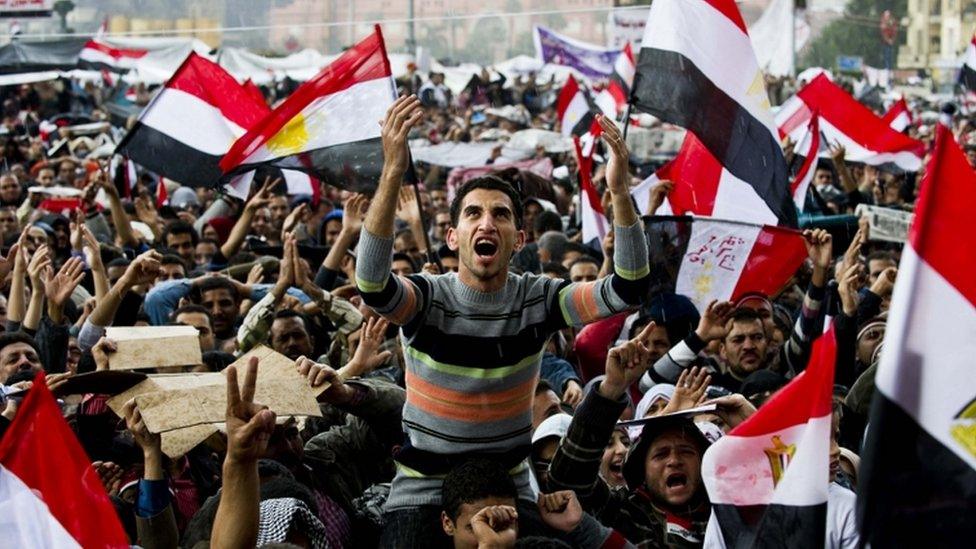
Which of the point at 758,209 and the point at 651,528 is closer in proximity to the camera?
the point at 651,528

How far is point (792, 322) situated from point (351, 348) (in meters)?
2.65

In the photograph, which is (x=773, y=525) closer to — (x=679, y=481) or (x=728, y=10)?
(x=679, y=481)

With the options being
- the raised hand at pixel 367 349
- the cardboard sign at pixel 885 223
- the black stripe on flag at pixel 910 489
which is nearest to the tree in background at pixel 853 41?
the cardboard sign at pixel 885 223

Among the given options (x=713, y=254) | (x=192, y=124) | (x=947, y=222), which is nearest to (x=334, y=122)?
(x=713, y=254)

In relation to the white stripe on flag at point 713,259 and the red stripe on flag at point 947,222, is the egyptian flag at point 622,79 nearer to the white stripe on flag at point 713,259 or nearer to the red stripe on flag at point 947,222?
the white stripe on flag at point 713,259

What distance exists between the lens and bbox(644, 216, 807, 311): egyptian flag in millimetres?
7844

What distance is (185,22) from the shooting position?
35.2 metres

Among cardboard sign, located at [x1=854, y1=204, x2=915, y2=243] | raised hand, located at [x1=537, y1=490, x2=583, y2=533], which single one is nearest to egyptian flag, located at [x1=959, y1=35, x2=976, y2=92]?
cardboard sign, located at [x1=854, y1=204, x2=915, y2=243]

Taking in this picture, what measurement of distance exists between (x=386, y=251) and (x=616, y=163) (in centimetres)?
74

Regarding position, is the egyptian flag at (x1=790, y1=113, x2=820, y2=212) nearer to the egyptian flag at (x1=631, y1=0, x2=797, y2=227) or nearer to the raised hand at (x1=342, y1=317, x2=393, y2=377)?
the egyptian flag at (x1=631, y1=0, x2=797, y2=227)

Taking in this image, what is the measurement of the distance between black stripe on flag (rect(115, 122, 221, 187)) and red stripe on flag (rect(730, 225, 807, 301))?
3.98m

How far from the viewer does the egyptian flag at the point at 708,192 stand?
859cm

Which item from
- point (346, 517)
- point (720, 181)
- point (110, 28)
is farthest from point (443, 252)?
point (110, 28)

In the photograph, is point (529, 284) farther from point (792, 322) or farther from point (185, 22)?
point (185, 22)
